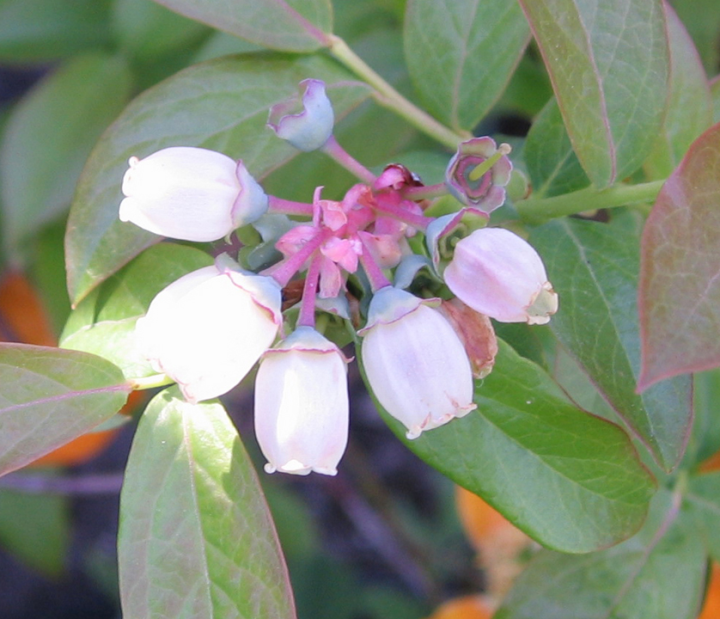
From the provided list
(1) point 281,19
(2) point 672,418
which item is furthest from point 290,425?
(1) point 281,19

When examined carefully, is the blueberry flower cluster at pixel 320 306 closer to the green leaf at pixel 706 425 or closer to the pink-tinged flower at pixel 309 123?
the pink-tinged flower at pixel 309 123

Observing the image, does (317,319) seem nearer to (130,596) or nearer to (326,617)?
(130,596)

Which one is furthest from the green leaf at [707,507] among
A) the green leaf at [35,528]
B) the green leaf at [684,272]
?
the green leaf at [35,528]

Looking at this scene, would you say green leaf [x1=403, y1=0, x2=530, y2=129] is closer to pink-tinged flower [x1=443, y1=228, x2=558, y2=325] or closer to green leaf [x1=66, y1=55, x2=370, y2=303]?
green leaf [x1=66, y1=55, x2=370, y2=303]

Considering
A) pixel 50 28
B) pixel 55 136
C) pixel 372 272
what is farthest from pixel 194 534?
pixel 50 28

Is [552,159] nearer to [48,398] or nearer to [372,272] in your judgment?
[372,272]

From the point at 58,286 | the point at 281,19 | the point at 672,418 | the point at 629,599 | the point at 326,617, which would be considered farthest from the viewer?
the point at 326,617

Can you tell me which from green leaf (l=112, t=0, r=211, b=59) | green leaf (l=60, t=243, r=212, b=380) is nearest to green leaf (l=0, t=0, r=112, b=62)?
green leaf (l=112, t=0, r=211, b=59)
